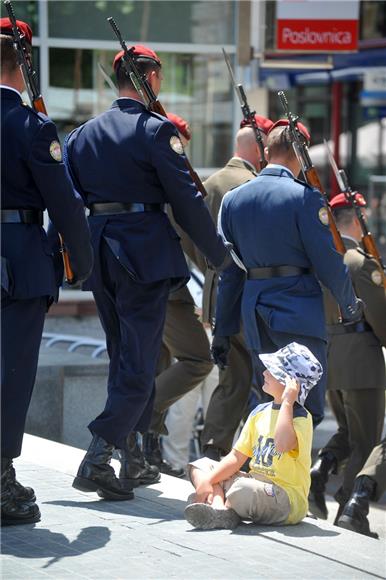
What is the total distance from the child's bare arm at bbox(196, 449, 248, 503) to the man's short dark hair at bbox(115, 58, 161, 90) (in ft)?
5.73

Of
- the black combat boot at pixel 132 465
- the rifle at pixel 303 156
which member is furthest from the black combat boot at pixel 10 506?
the rifle at pixel 303 156

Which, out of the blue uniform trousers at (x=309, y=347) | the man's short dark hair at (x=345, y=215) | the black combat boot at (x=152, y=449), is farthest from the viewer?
the man's short dark hair at (x=345, y=215)

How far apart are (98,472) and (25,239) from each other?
1.17 meters

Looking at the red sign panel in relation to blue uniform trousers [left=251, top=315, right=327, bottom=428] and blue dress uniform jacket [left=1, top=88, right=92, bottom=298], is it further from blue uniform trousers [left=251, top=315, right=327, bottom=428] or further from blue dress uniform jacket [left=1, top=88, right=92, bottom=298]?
blue dress uniform jacket [left=1, top=88, right=92, bottom=298]

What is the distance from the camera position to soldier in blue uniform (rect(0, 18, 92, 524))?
5012 mm

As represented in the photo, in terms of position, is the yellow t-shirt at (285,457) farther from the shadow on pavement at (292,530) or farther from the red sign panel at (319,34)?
the red sign panel at (319,34)

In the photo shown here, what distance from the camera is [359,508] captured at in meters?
6.93

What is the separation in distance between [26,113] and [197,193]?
0.90 meters

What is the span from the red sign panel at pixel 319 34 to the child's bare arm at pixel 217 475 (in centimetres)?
792

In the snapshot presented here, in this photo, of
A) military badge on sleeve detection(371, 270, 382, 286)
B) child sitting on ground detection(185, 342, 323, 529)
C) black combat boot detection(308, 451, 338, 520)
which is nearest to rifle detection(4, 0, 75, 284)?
child sitting on ground detection(185, 342, 323, 529)

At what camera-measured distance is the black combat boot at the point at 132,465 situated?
19.1ft

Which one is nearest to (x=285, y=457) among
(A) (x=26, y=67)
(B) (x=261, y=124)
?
(A) (x=26, y=67)

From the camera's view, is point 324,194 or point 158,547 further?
point 324,194

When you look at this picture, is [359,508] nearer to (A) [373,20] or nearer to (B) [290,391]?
(B) [290,391]
